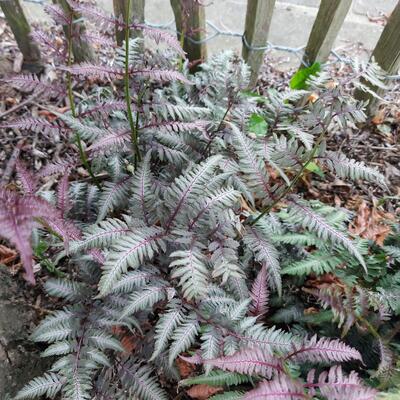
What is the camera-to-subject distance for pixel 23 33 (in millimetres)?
2695

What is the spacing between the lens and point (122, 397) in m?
1.75

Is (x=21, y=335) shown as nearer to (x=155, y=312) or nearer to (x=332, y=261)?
(x=155, y=312)

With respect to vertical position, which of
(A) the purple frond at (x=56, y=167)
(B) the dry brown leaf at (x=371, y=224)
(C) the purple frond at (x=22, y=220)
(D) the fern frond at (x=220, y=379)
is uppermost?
(C) the purple frond at (x=22, y=220)

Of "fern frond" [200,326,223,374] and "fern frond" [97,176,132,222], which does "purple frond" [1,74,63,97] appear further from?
"fern frond" [200,326,223,374]

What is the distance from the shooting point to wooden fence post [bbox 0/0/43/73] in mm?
2521

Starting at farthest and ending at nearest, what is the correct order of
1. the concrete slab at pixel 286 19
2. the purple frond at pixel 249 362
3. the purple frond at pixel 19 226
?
the concrete slab at pixel 286 19, the purple frond at pixel 249 362, the purple frond at pixel 19 226

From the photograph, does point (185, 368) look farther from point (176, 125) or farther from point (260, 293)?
point (176, 125)

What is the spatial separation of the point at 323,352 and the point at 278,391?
30cm

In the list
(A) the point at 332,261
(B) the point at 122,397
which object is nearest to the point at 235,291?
(A) the point at 332,261

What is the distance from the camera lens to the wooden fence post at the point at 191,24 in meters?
2.21

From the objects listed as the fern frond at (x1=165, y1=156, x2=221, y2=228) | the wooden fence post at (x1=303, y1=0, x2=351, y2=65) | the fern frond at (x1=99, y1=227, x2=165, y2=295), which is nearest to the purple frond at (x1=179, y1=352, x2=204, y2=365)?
the fern frond at (x1=99, y1=227, x2=165, y2=295)

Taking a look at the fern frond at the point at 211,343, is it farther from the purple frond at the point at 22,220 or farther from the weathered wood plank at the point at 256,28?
the weathered wood plank at the point at 256,28

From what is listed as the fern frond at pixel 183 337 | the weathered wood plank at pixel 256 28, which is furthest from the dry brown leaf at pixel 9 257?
the weathered wood plank at pixel 256 28

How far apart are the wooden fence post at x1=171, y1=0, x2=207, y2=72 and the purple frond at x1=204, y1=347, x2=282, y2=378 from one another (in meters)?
1.46
